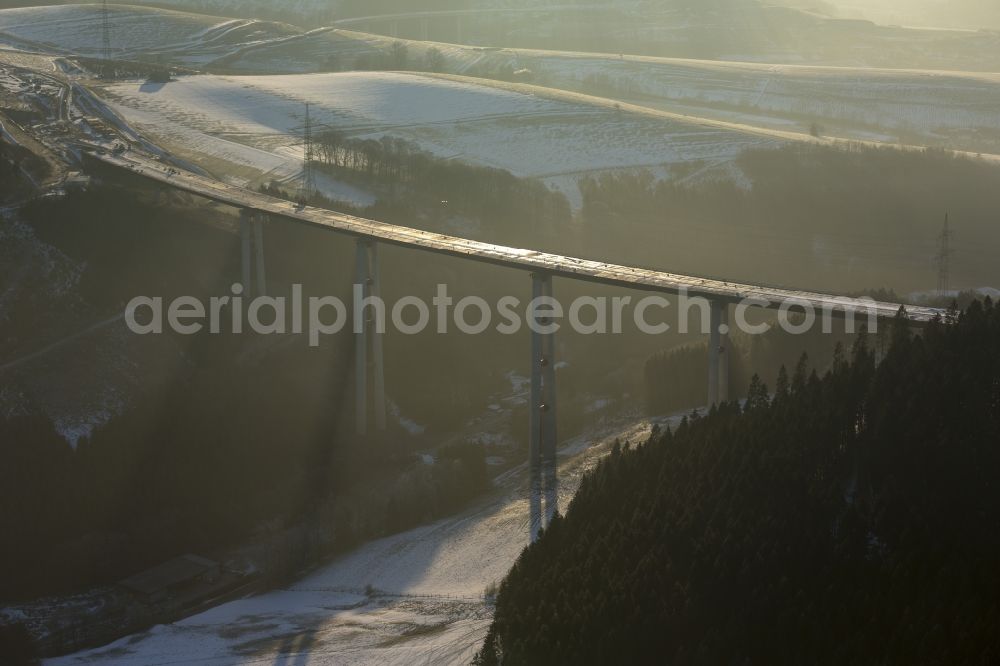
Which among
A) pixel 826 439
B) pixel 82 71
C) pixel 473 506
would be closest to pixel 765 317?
pixel 473 506

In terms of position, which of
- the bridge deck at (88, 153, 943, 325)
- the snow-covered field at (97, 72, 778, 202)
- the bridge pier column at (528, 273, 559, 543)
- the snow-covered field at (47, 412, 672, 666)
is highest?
the snow-covered field at (97, 72, 778, 202)

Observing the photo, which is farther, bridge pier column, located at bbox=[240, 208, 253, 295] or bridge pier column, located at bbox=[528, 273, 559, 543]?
bridge pier column, located at bbox=[240, 208, 253, 295]

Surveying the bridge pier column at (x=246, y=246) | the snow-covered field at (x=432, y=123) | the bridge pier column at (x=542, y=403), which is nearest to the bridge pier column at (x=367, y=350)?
the bridge pier column at (x=542, y=403)

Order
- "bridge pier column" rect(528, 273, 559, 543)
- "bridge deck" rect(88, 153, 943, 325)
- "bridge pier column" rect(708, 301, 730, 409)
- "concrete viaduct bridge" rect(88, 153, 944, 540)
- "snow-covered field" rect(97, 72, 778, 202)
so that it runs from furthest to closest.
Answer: "snow-covered field" rect(97, 72, 778, 202) → "bridge pier column" rect(528, 273, 559, 543) → "bridge pier column" rect(708, 301, 730, 409) → "concrete viaduct bridge" rect(88, 153, 944, 540) → "bridge deck" rect(88, 153, 943, 325)

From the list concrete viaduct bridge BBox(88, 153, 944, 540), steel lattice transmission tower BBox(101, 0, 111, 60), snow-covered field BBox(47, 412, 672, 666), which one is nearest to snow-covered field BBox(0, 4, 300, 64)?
→ steel lattice transmission tower BBox(101, 0, 111, 60)

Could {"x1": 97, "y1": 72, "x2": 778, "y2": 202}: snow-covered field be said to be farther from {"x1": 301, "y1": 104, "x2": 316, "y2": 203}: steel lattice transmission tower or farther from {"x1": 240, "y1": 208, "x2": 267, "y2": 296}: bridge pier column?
{"x1": 240, "y1": 208, "x2": 267, "y2": 296}: bridge pier column

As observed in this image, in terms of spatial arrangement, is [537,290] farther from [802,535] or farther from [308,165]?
[308,165]

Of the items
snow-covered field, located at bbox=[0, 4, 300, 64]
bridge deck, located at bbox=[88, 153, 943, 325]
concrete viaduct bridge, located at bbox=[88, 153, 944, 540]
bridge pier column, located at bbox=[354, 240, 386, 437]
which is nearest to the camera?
bridge deck, located at bbox=[88, 153, 943, 325]
